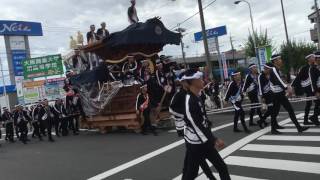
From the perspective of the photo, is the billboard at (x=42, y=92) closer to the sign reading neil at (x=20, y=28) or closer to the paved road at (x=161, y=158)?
the sign reading neil at (x=20, y=28)

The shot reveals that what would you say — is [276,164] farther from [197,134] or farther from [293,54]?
[293,54]

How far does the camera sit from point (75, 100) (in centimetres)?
1964

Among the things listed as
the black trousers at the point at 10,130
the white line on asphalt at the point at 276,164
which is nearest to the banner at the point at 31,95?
the black trousers at the point at 10,130

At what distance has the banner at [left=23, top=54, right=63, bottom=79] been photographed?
3844cm

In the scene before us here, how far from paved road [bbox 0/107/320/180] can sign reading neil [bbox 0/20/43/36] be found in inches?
1330

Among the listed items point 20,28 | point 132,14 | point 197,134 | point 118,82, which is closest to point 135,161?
point 197,134

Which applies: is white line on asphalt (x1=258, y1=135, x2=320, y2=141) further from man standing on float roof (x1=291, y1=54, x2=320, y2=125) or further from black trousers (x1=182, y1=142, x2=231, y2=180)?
black trousers (x1=182, y1=142, x2=231, y2=180)

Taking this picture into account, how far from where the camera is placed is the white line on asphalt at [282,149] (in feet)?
30.0

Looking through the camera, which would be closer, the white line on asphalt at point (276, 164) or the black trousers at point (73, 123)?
the white line on asphalt at point (276, 164)

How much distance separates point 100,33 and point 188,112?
45.2 feet

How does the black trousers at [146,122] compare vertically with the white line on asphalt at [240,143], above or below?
above

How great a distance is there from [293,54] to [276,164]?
46.1 metres

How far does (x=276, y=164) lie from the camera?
8398 millimetres

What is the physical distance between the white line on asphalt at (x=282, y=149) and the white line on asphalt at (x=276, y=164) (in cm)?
73
